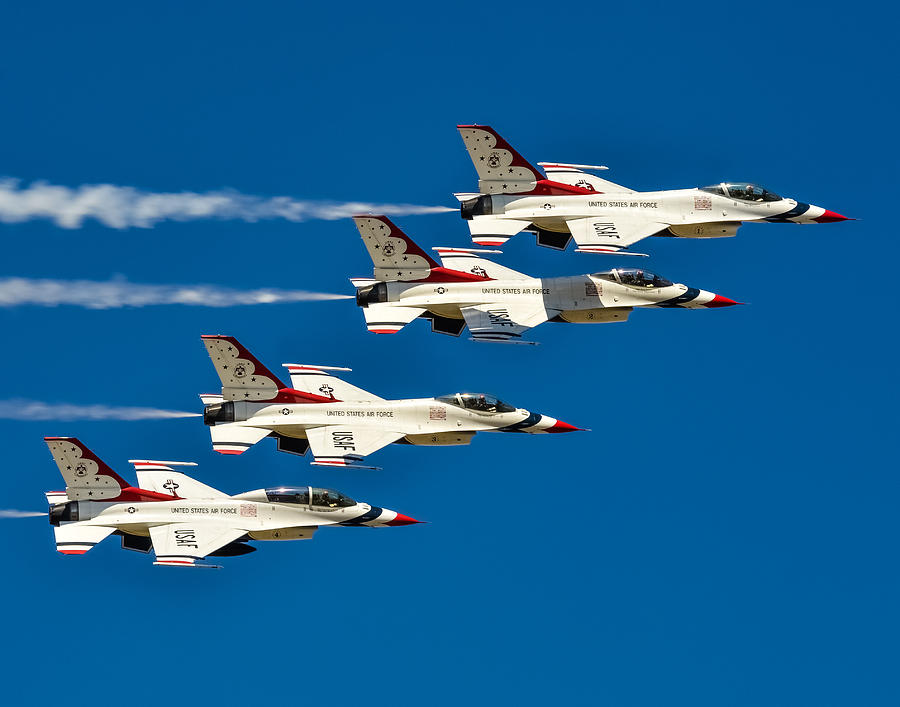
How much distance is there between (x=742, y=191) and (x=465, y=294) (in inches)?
406

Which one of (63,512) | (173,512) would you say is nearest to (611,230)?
(173,512)

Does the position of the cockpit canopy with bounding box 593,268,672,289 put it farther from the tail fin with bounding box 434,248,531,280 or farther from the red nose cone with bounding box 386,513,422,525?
the red nose cone with bounding box 386,513,422,525

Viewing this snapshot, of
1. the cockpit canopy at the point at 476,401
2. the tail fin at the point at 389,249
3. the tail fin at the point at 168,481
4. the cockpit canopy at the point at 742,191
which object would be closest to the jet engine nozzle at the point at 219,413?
the tail fin at the point at 168,481

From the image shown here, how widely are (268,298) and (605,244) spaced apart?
1146cm

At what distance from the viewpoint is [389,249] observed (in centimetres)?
9381

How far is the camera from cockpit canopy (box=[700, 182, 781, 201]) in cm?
9569

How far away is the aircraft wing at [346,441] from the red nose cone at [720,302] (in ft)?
38.7

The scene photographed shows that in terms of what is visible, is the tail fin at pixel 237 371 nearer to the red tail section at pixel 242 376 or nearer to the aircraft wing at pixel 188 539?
the red tail section at pixel 242 376

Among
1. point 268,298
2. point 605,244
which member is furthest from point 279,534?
point 605,244

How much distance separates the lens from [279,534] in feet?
298

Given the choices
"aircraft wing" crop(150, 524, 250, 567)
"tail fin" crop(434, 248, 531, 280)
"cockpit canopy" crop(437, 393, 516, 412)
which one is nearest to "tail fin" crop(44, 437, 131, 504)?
"aircraft wing" crop(150, 524, 250, 567)

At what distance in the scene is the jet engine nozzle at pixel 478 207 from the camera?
94.8 meters

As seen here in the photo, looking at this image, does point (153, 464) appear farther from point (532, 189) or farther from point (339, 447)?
point (532, 189)

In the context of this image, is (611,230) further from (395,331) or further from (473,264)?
(395,331)
